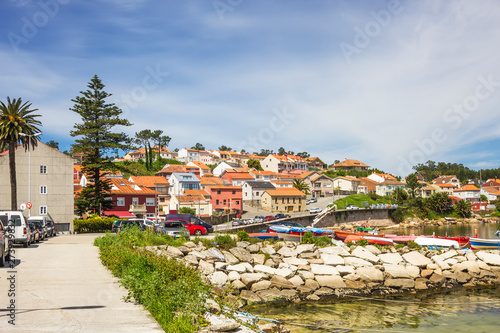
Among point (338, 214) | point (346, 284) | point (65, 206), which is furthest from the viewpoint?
point (338, 214)

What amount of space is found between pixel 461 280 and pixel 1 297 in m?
24.5

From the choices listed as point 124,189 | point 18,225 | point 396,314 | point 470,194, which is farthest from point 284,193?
point 470,194

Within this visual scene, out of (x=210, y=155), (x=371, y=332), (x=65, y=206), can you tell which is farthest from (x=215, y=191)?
(x=210, y=155)

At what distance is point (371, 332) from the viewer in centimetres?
1459

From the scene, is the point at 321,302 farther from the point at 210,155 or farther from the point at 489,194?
the point at 210,155

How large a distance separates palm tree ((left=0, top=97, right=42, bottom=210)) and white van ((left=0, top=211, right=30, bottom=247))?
21.2 metres

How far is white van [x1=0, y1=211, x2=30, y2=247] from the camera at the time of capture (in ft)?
65.6

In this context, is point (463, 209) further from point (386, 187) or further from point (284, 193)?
point (284, 193)

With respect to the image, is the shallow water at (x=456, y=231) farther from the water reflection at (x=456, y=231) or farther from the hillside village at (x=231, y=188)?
the hillside village at (x=231, y=188)

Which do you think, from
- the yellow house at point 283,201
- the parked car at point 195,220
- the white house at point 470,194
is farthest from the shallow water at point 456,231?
the white house at point 470,194

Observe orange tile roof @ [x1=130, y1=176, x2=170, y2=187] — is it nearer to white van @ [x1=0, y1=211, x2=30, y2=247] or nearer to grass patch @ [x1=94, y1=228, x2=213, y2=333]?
white van @ [x1=0, y1=211, x2=30, y2=247]

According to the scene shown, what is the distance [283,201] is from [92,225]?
2107 inches

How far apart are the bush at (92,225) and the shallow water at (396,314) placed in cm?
3303

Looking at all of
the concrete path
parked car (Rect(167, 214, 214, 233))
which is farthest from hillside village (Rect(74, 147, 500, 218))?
the concrete path
